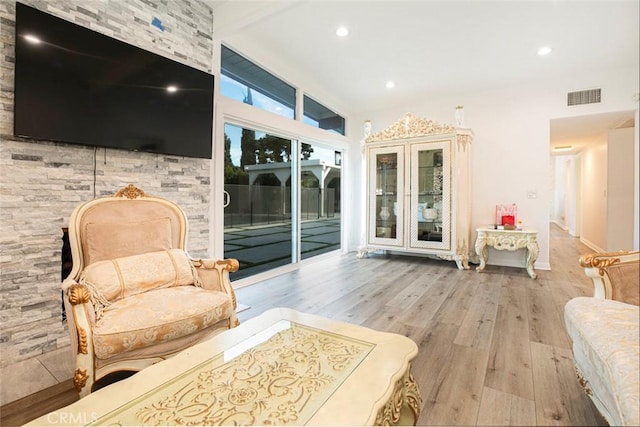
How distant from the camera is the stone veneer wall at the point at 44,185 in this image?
161cm

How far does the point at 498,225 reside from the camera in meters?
4.04

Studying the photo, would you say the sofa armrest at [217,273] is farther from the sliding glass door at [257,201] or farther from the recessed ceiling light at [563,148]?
the recessed ceiling light at [563,148]

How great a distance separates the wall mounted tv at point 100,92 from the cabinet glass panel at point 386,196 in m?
2.88

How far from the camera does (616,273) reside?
4.27ft

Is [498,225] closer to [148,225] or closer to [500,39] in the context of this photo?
[500,39]

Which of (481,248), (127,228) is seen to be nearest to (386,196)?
(481,248)

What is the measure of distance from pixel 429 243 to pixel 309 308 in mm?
2364

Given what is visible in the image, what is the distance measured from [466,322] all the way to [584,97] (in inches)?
139

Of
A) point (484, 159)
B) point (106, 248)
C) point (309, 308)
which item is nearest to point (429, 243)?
point (484, 159)

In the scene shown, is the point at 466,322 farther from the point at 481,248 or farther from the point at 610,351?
the point at 481,248

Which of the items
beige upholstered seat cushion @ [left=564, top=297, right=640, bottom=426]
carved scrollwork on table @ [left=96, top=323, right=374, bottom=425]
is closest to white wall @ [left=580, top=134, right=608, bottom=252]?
beige upholstered seat cushion @ [left=564, top=297, right=640, bottom=426]

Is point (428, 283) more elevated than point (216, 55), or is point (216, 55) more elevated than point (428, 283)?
point (216, 55)

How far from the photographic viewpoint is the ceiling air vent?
3.68 meters
